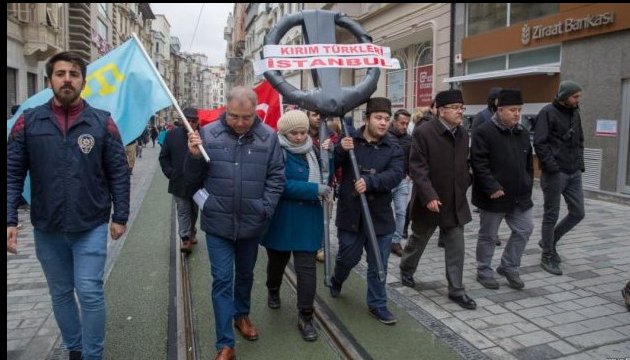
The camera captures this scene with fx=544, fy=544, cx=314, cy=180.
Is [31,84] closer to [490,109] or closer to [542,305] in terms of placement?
[490,109]

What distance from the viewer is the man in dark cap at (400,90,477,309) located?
4.91 meters

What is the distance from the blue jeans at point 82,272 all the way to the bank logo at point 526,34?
11.6m

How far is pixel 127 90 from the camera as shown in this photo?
4375 millimetres

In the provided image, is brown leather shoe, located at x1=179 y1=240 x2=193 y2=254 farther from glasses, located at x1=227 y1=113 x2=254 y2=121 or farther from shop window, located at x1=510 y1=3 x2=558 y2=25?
shop window, located at x1=510 y1=3 x2=558 y2=25

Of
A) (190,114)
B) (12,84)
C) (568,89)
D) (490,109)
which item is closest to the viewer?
(568,89)

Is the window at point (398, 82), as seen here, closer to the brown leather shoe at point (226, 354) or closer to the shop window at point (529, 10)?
the shop window at point (529, 10)

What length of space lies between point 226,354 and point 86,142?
5.62 feet

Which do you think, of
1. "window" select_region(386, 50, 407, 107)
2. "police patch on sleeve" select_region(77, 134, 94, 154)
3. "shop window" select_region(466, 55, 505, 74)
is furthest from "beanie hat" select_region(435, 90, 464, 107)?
"window" select_region(386, 50, 407, 107)

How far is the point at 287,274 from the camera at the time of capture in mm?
5938

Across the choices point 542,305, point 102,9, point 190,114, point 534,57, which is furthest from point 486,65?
point 102,9

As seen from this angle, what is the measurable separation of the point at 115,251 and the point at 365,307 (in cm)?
373

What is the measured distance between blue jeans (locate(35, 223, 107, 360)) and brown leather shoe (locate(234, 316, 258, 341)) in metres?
1.13

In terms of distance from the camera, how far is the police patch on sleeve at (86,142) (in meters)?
3.37

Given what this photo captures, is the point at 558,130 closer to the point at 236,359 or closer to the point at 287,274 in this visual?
the point at 287,274
